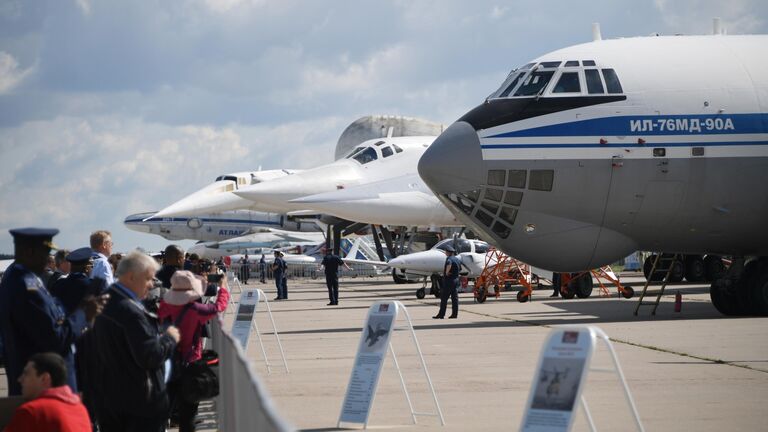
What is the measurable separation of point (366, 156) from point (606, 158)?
21.1 metres

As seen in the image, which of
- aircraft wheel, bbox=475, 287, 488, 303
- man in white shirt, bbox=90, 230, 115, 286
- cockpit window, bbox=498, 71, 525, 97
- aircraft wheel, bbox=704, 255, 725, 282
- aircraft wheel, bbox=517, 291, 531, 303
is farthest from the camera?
aircraft wheel, bbox=704, 255, 725, 282

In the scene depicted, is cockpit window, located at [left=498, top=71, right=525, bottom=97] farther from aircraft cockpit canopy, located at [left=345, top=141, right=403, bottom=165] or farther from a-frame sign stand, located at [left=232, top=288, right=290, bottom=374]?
aircraft cockpit canopy, located at [left=345, top=141, right=403, bottom=165]

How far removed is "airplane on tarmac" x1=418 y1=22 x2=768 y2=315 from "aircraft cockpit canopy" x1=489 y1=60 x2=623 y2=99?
2 cm

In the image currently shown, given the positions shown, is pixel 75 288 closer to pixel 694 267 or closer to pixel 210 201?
pixel 694 267

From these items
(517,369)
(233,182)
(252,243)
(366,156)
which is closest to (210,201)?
(233,182)

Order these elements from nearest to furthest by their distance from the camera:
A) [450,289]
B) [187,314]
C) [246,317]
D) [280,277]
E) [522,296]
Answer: [187,314], [246,317], [450,289], [522,296], [280,277]

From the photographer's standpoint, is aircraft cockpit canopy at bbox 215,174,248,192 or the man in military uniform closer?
the man in military uniform

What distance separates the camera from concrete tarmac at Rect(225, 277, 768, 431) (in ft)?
32.3

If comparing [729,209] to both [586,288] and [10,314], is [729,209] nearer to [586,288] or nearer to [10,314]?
[586,288]

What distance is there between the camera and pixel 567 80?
18.8 meters

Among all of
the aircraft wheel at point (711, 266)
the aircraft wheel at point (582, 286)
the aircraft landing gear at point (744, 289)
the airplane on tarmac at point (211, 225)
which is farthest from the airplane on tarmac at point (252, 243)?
the aircraft landing gear at point (744, 289)

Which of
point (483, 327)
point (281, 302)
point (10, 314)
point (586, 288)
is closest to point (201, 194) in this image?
point (281, 302)

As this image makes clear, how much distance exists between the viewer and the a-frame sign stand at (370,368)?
9383mm

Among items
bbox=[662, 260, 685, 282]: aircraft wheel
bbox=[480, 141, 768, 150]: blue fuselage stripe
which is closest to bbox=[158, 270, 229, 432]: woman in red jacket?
bbox=[480, 141, 768, 150]: blue fuselage stripe
